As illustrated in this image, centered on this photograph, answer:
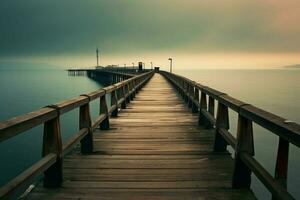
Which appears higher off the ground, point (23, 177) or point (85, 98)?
point (85, 98)

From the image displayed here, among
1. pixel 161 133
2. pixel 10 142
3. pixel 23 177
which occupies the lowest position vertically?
pixel 10 142

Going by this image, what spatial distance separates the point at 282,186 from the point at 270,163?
29221mm

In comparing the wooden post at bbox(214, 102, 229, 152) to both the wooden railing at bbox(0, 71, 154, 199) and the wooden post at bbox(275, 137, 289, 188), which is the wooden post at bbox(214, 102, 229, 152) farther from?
the wooden post at bbox(275, 137, 289, 188)

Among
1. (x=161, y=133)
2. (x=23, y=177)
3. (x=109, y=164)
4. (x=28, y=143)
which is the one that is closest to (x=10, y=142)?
(x=28, y=143)

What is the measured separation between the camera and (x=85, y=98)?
5551mm

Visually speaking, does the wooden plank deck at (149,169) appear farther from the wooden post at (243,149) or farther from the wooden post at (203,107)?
the wooden post at (203,107)

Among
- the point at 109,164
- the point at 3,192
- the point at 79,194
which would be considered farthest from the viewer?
the point at 109,164

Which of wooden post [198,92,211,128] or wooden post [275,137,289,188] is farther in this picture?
wooden post [198,92,211,128]

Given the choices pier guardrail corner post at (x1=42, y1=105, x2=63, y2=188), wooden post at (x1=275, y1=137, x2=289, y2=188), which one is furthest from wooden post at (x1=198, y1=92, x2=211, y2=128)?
wooden post at (x1=275, y1=137, x2=289, y2=188)

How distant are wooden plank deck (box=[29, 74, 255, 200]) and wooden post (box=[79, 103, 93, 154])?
0.56 ft

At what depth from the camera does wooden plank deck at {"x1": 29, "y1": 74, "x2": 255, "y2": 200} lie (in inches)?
163

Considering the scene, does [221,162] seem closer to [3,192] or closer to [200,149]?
[200,149]

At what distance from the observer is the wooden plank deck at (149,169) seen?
4.13 meters

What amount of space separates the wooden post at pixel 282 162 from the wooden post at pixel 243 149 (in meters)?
0.96
